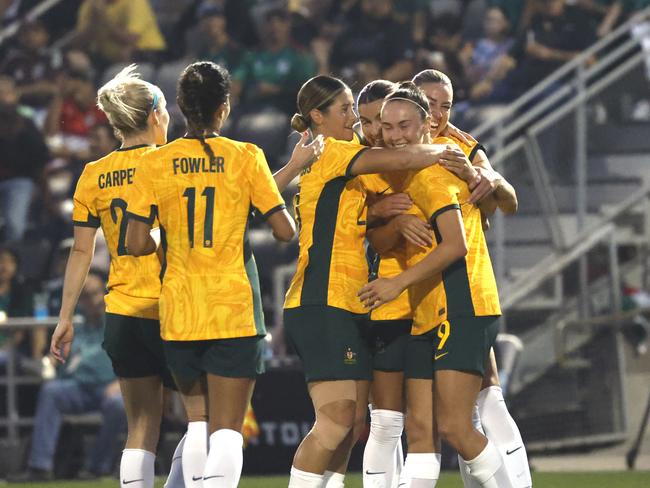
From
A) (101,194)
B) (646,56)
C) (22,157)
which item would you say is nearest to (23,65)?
(22,157)

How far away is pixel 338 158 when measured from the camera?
19.7 feet

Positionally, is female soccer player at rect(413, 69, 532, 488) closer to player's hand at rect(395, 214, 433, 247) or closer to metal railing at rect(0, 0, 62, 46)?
player's hand at rect(395, 214, 433, 247)

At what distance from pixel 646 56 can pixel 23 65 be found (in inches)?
286

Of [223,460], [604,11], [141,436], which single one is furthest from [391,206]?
[604,11]

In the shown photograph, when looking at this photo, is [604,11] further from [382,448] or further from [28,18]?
[382,448]

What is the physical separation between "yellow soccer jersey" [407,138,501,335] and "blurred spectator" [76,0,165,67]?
1084 centimetres

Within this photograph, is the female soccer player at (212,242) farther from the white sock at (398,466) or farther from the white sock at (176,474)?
the white sock at (398,466)

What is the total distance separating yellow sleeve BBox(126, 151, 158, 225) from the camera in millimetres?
5902

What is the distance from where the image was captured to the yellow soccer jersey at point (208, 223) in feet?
19.1

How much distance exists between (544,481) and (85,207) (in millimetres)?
4661

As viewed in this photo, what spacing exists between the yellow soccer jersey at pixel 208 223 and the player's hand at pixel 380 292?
0.47 meters

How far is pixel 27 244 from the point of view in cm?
1416

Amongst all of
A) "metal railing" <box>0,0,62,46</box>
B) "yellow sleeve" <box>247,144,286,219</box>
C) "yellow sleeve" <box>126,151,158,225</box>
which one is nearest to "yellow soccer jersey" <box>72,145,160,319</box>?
"yellow sleeve" <box>126,151,158,225</box>

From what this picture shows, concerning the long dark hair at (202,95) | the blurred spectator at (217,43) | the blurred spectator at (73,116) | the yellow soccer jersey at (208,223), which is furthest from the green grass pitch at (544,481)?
the blurred spectator at (217,43)
